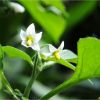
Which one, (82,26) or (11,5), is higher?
(11,5)

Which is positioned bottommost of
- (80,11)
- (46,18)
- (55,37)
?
(80,11)

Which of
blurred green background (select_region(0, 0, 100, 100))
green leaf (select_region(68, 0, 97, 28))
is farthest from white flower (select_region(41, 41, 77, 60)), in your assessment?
green leaf (select_region(68, 0, 97, 28))

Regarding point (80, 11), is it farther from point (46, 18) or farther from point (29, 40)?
point (29, 40)

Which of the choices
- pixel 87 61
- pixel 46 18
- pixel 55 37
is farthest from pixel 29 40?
pixel 55 37

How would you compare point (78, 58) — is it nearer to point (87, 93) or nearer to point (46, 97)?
point (46, 97)

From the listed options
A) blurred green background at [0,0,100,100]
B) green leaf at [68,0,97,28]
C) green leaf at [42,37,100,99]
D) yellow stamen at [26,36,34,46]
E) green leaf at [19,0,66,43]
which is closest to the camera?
green leaf at [42,37,100,99]

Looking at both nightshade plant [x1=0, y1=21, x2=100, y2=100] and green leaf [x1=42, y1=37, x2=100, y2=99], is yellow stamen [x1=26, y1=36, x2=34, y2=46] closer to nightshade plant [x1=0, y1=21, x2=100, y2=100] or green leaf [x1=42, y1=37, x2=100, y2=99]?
nightshade plant [x1=0, y1=21, x2=100, y2=100]

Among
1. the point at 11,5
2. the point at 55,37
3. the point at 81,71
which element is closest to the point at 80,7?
the point at 55,37

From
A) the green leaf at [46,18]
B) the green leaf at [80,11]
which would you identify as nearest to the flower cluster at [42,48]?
the green leaf at [46,18]

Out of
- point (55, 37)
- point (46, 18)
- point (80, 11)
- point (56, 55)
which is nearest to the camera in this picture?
point (56, 55)
